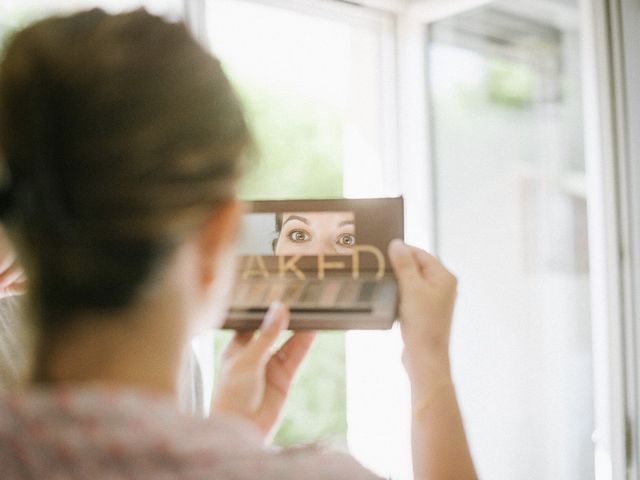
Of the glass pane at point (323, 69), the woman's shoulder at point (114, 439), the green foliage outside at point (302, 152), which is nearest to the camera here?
→ the woman's shoulder at point (114, 439)

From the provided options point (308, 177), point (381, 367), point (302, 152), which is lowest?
point (381, 367)

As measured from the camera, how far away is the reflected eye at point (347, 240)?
2.24ft

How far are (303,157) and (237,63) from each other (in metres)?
1.23

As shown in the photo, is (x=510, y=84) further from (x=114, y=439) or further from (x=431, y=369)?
(x=114, y=439)

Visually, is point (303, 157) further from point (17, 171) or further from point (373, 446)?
point (17, 171)

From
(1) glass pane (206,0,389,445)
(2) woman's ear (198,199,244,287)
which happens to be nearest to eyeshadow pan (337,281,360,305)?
(2) woman's ear (198,199,244,287)

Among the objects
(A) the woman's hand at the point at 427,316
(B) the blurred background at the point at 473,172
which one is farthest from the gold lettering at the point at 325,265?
(B) the blurred background at the point at 473,172

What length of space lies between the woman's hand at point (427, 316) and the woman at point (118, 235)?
20 cm

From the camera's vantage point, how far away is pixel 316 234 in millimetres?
685

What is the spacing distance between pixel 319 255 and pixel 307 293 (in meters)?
0.07

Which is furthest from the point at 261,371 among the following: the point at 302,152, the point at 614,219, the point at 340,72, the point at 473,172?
the point at 302,152

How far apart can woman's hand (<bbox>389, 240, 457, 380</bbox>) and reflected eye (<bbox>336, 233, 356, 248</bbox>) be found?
0.31ft

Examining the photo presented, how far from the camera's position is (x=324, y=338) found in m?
3.10

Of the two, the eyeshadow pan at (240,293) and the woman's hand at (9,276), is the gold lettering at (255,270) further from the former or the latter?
the woman's hand at (9,276)
